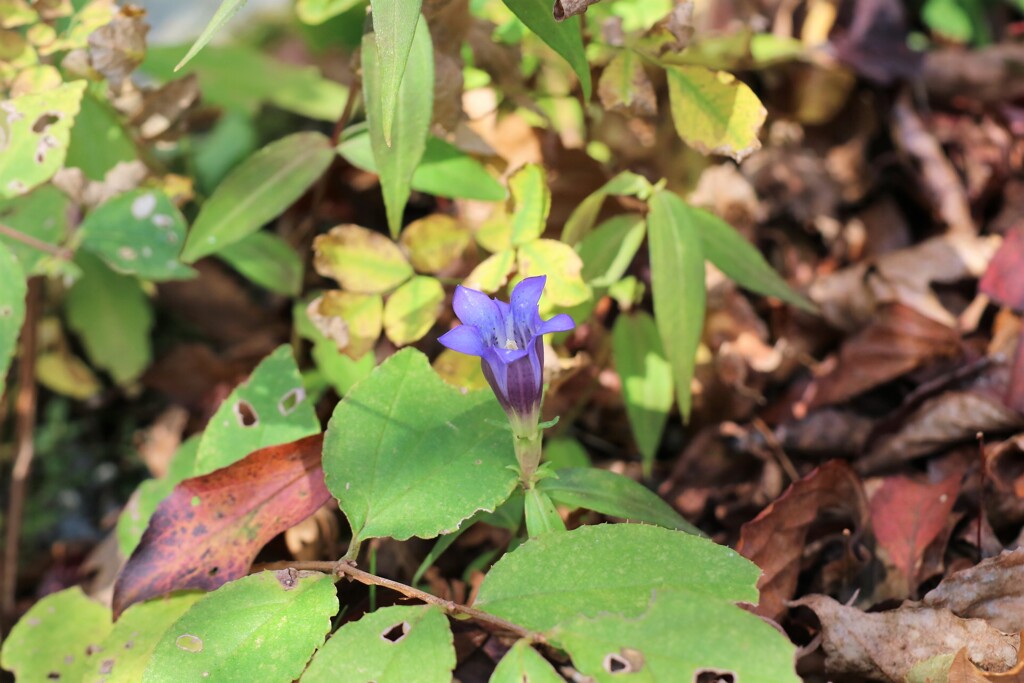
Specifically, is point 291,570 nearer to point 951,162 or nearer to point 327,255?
point 327,255

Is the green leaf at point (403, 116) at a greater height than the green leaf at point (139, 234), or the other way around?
the green leaf at point (403, 116)

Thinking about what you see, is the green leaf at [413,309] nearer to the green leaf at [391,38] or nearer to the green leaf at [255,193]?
the green leaf at [255,193]

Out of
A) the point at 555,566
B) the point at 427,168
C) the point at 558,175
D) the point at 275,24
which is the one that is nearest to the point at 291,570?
the point at 555,566

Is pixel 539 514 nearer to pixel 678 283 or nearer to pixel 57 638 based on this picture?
pixel 678 283

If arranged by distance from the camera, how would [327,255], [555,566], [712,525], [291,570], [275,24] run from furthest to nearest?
[275,24]
[712,525]
[327,255]
[291,570]
[555,566]

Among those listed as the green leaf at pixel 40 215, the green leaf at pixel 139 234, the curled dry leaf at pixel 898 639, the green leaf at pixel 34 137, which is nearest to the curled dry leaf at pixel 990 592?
the curled dry leaf at pixel 898 639

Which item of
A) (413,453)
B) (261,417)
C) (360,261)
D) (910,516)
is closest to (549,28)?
(360,261)
